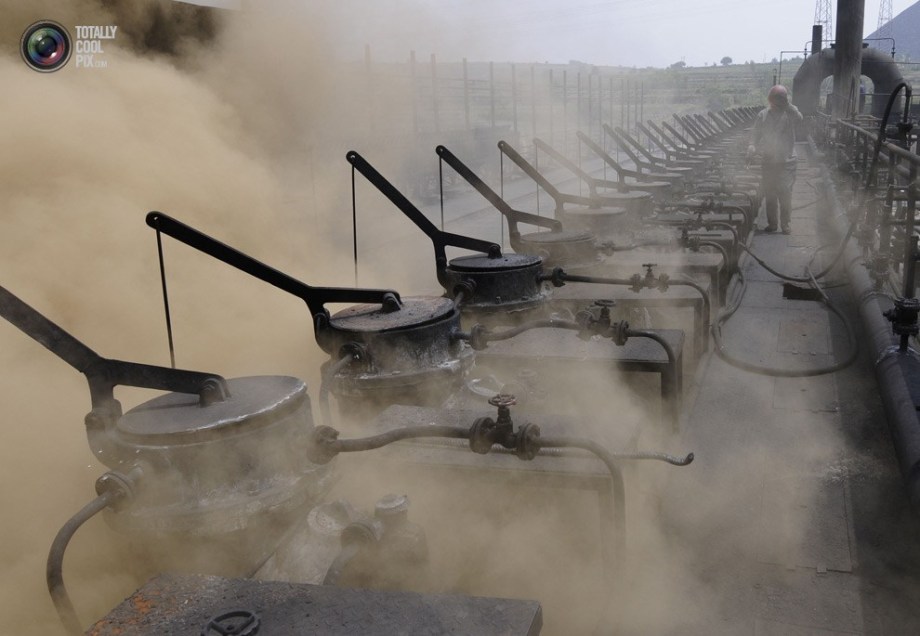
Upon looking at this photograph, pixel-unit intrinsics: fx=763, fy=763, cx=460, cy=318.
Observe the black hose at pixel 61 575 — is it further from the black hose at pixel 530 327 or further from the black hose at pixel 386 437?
the black hose at pixel 530 327

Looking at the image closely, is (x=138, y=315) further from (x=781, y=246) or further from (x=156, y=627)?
(x=781, y=246)

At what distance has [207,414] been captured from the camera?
254cm

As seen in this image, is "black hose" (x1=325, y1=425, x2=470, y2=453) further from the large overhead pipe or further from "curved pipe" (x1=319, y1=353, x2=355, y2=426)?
the large overhead pipe

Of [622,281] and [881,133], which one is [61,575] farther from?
[881,133]

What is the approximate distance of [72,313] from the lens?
5.51 metres

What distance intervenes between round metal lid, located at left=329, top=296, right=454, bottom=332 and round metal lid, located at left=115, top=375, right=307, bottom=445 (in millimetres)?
1088

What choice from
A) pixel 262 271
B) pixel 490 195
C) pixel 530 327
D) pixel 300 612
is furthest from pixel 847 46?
pixel 300 612

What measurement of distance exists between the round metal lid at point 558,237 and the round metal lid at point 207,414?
155 inches

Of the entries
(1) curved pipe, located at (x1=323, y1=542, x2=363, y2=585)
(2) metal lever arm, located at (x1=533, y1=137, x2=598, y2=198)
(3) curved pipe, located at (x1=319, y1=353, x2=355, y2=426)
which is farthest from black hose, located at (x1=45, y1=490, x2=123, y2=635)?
(2) metal lever arm, located at (x1=533, y1=137, x2=598, y2=198)

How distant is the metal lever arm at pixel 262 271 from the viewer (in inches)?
117

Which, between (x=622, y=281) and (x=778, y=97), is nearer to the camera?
(x=622, y=281)

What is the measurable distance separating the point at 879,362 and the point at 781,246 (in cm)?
658

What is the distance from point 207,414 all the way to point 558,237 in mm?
4403

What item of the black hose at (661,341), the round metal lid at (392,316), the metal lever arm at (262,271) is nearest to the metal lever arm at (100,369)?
the metal lever arm at (262,271)
